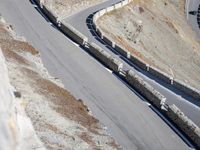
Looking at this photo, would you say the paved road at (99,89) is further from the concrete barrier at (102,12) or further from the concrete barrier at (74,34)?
the concrete barrier at (102,12)

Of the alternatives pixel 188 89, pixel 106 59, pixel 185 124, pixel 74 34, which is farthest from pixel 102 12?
pixel 185 124

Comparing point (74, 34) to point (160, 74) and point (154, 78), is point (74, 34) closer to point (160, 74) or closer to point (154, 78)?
point (154, 78)

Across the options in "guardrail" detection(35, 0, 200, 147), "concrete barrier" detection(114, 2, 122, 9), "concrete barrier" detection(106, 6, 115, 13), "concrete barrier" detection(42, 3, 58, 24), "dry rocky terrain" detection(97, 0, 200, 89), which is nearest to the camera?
"guardrail" detection(35, 0, 200, 147)

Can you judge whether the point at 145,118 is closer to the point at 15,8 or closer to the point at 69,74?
the point at 69,74

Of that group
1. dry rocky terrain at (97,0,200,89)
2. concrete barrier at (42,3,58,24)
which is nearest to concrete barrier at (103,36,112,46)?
concrete barrier at (42,3,58,24)

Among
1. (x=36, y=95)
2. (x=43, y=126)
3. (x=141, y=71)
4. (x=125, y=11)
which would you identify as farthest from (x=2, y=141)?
(x=125, y=11)

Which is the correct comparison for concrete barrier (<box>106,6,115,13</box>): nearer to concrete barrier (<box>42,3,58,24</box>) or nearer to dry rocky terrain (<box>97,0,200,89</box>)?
dry rocky terrain (<box>97,0,200,89</box>)

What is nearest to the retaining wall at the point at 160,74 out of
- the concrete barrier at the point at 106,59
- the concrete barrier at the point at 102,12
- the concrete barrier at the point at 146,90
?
the concrete barrier at the point at 106,59
